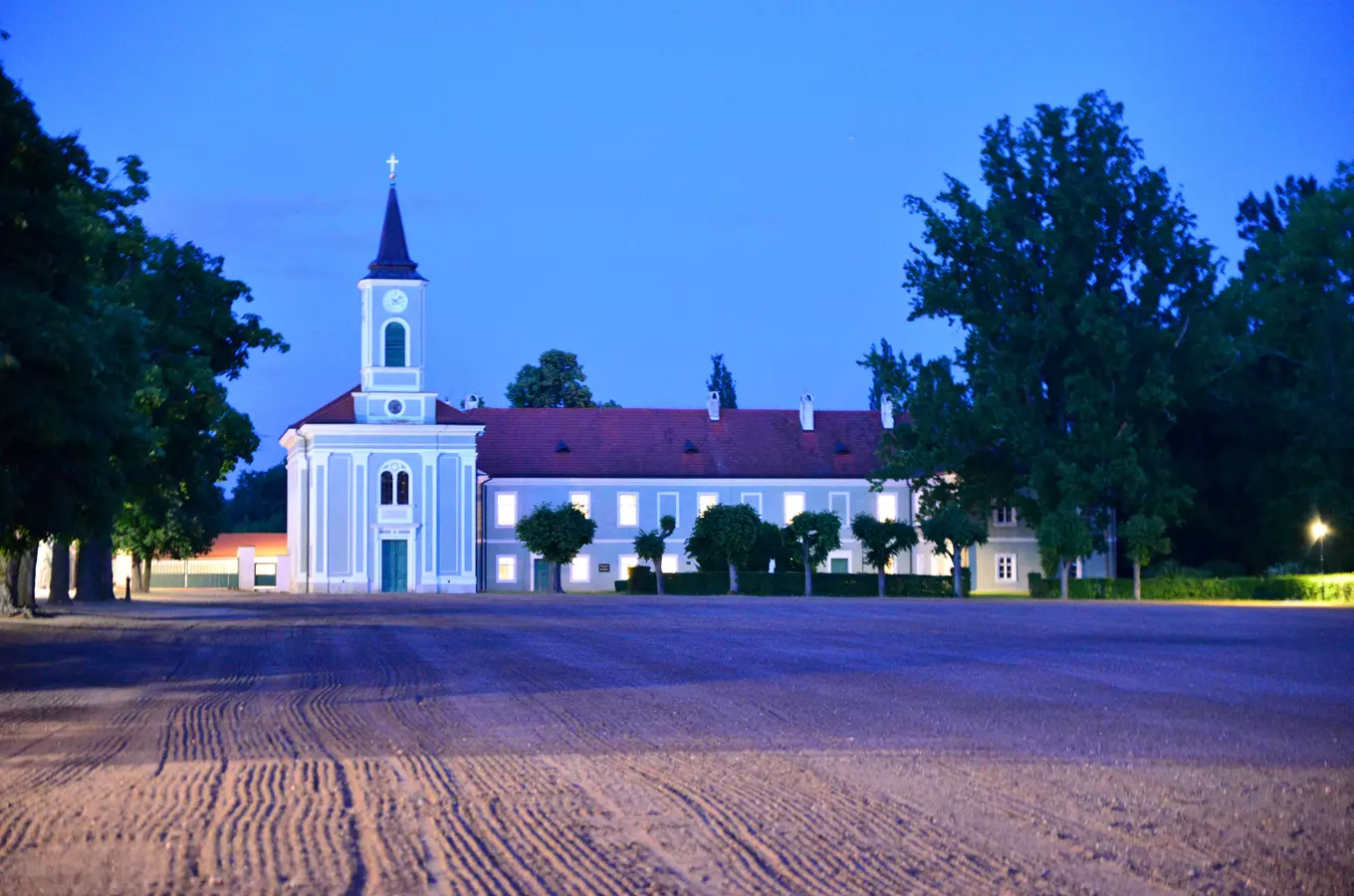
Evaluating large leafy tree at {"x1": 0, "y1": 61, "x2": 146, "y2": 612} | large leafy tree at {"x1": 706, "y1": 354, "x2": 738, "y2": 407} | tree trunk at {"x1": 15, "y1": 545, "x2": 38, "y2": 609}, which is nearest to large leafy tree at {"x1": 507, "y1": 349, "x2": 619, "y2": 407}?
large leafy tree at {"x1": 706, "y1": 354, "x2": 738, "y2": 407}

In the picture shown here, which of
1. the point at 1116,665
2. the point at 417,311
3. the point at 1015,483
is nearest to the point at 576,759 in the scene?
the point at 1116,665

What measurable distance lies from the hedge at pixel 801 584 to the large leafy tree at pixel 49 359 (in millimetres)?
45226

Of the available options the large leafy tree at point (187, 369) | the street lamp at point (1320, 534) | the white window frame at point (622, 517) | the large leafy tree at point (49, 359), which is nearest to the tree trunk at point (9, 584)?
the large leafy tree at point (187, 369)

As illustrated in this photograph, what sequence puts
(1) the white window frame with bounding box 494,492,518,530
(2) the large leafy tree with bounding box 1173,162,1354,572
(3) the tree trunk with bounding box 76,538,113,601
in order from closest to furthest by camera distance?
(3) the tree trunk with bounding box 76,538,113,601
(2) the large leafy tree with bounding box 1173,162,1354,572
(1) the white window frame with bounding box 494,492,518,530

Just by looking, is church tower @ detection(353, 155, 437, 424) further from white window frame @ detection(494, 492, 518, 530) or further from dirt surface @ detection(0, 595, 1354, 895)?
dirt surface @ detection(0, 595, 1354, 895)

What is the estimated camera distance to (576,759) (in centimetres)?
1125

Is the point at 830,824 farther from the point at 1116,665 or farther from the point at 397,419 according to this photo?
the point at 397,419

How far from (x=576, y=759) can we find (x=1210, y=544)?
185ft

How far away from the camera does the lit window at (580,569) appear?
7812 centimetres

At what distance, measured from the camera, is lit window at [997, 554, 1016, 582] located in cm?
8181

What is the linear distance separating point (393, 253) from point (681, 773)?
2567 inches

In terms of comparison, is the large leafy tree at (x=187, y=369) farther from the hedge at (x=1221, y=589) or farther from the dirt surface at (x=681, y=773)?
the hedge at (x=1221, y=589)

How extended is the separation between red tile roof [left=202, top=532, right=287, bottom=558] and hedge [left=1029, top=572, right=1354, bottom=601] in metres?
59.2

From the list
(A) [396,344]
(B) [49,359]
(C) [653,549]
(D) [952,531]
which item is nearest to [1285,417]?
(D) [952,531]
